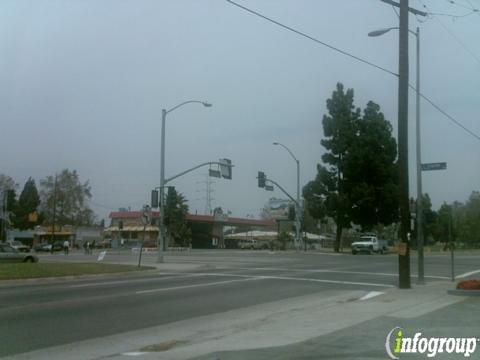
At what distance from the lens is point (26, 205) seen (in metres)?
104

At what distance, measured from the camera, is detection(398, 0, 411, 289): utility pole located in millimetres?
19344

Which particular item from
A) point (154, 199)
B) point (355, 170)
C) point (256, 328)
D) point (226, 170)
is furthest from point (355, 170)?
point (256, 328)

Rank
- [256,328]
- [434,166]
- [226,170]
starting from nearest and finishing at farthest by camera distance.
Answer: [256,328]
[434,166]
[226,170]

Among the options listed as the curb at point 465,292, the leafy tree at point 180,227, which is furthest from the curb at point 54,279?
the leafy tree at point 180,227

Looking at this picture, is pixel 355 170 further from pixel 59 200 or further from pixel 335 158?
pixel 59 200

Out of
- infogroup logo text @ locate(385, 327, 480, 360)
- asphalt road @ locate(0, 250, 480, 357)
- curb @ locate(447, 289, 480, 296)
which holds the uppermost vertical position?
curb @ locate(447, 289, 480, 296)

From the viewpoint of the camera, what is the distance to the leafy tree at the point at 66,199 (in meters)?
106

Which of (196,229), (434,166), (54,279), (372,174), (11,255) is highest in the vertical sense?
(372,174)

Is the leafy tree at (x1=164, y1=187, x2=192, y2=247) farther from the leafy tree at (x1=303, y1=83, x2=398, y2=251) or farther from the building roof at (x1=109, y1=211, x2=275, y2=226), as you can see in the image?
the leafy tree at (x1=303, y1=83, x2=398, y2=251)

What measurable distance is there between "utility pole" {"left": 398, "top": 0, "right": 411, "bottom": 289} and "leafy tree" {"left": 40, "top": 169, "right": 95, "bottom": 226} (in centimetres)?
9273

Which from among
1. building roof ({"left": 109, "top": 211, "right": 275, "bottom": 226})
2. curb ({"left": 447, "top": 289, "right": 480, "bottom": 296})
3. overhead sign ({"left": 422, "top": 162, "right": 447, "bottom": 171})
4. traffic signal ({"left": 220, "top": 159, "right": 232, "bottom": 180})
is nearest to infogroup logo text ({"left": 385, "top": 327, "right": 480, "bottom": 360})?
curb ({"left": 447, "top": 289, "right": 480, "bottom": 296})

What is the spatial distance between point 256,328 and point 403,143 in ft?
32.8

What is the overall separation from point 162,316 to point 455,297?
758 cm

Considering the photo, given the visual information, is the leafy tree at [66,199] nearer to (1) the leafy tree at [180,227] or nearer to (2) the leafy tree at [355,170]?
(1) the leafy tree at [180,227]
